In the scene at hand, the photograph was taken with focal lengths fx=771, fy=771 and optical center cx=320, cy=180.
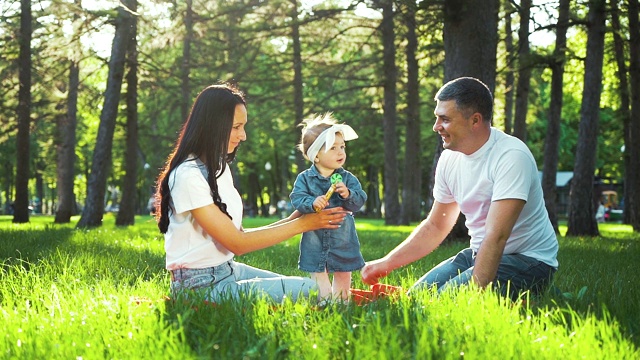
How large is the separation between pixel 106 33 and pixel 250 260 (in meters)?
12.1

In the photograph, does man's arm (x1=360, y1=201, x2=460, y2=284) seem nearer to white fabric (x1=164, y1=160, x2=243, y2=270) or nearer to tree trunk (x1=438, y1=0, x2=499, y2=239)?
white fabric (x1=164, y1=160, x2=243, y2=270)

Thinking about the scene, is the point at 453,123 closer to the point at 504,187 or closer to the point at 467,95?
the point at 467,95

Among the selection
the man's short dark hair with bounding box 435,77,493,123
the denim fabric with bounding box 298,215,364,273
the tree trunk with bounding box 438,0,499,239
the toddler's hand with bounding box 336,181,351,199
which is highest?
the tree trunk with bounding box 438,0,499,239

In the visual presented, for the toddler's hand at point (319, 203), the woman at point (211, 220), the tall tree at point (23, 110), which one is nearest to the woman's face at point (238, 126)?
the woman at point (211, 220)

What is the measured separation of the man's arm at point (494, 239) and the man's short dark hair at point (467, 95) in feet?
2.54

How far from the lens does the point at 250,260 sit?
9.30 m

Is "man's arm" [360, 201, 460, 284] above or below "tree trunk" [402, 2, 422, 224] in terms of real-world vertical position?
below

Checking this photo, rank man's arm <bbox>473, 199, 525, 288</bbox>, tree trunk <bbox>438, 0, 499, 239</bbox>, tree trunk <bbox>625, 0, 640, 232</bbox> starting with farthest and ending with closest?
tree trunk <bbox>625, 0, 640, 232</bbox>, tree trunk <bbox>438, 0, 499, 239</bbox>, man's arm <bbox>473, 199, 525, 288</bbox>

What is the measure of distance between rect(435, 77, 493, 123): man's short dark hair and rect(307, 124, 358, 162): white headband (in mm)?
765

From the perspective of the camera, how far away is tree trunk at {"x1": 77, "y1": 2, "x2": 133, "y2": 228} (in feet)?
64.4

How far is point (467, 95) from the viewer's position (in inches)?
222

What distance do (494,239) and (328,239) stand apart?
4.54 ft

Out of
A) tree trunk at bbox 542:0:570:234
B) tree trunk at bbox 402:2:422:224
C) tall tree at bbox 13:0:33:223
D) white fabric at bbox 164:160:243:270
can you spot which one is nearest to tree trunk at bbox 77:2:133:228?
tall tree at bbox 13:0:33:223

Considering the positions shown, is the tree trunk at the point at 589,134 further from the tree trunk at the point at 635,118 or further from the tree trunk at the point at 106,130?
the tree trunk at the point at 106,130
